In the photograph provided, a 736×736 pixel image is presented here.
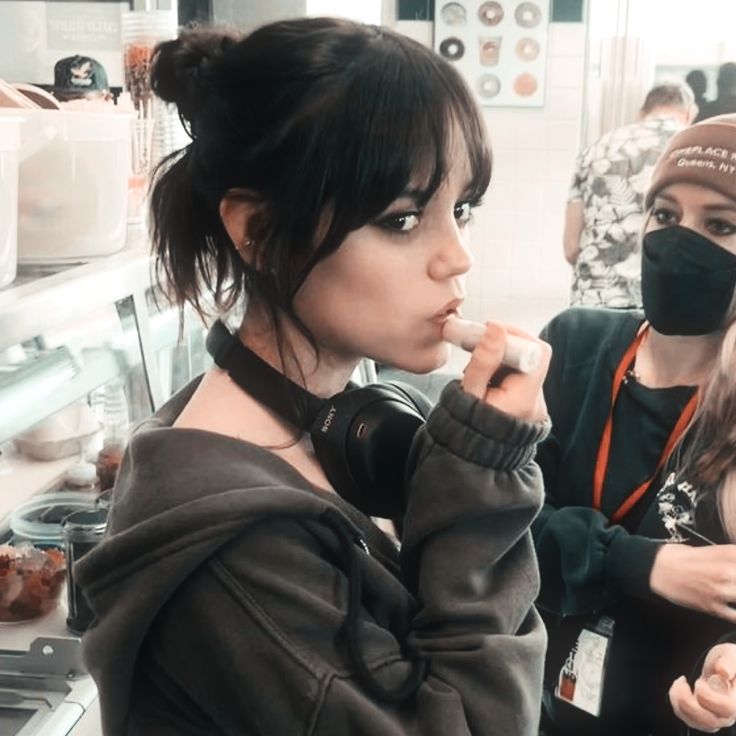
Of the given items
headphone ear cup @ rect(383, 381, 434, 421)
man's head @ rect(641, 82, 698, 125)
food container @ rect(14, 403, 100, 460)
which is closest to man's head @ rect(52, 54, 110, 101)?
food container @ rect(14, 403, 100, 460)

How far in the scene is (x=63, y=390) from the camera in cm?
133

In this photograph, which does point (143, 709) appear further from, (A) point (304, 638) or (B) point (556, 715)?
(B) point (556, 715)

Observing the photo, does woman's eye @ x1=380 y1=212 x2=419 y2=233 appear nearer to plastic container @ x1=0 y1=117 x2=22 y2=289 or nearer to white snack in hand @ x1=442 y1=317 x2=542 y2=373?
white snack in hand @ x1=442 y1=317 x2=542 y2=373

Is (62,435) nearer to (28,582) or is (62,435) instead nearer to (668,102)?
(28,582)

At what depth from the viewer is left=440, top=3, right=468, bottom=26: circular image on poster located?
19.4ft

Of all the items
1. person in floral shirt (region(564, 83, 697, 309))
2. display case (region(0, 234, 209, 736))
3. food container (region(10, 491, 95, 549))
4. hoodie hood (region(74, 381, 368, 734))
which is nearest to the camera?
hoodie hood (region(74, 381, 368, 734))

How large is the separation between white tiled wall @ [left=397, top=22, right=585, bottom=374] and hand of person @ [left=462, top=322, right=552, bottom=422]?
197 inches

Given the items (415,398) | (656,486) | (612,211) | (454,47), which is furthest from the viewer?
(454,47)

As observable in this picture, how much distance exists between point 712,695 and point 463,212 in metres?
0.71

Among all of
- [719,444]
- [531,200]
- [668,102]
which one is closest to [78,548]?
[719,444]

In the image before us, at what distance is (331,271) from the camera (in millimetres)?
938

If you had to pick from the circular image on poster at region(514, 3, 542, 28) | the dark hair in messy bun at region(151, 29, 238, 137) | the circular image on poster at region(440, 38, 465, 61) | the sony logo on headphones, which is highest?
the circular image on poster at region(514, 3, 542, 28)

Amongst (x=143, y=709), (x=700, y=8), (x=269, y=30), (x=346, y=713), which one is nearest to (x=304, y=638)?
(x=346, y=713)

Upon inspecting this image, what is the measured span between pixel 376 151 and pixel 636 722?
970 mm
